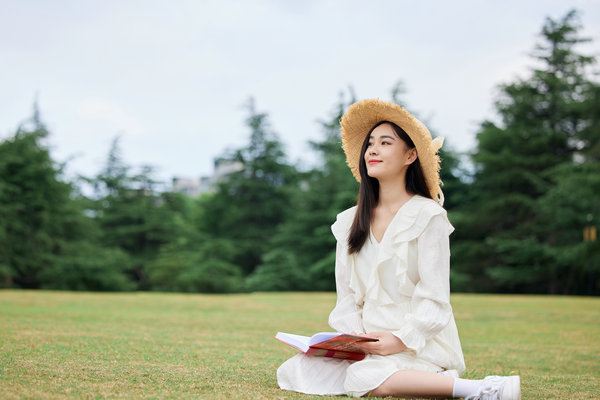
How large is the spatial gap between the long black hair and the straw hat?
40 mm

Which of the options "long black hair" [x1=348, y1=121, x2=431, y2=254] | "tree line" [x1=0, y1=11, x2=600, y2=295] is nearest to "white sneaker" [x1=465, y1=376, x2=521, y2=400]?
"long black hair" [x1=348, y1=121, x2=431, y2=254]

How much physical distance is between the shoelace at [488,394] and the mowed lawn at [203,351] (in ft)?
2.26

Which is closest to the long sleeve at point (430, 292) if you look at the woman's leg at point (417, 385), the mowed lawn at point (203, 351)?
the woman's leg at point (417, 385)

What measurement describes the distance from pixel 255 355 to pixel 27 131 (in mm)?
27815

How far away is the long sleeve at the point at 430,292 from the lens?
335 centimetres

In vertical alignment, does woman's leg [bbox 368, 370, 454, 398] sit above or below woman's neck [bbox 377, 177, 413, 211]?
below

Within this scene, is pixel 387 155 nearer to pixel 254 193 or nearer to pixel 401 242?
pixel 401 242

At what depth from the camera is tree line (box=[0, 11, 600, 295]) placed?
2569cm

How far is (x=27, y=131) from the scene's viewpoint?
29.5 m

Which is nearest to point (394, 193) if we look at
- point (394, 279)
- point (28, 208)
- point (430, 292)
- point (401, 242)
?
point (401, 242)

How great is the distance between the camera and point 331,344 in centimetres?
333

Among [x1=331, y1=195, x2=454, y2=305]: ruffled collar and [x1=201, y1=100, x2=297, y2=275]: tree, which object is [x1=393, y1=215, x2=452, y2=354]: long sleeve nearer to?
[x1=331, y1=195, x2=454, y2=305]: ruffled collar

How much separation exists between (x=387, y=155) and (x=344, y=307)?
3.31ft

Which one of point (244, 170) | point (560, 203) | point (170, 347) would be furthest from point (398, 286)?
point (244, 170)
